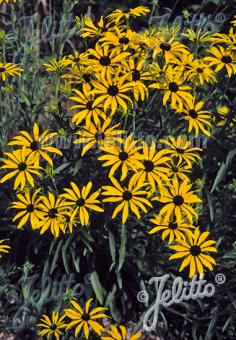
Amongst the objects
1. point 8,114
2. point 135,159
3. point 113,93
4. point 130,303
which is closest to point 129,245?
point 130,303

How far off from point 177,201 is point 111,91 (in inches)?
26.3

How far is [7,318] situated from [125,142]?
1312 millimetres

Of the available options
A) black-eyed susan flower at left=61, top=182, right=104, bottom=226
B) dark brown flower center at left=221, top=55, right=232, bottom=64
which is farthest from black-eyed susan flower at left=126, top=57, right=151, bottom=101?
black-eyed susan flower at left=61, top=182, right=104, bottom=226

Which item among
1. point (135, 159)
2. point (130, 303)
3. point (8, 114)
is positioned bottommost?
point (130, 303)

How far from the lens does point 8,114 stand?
371 centimetres

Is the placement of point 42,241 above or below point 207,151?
below

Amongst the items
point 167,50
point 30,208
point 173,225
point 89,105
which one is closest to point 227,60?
point 167,50

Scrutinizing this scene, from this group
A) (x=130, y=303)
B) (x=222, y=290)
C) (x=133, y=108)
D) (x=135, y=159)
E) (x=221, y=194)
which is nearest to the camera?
(x=135, y=159)

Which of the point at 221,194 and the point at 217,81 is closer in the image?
the point at 217,81

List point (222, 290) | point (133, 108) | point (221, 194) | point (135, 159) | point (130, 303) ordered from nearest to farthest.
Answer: point (135, 159) < point (133, 108) < point (222, 290) < point (130, 303) < point (221, 194)

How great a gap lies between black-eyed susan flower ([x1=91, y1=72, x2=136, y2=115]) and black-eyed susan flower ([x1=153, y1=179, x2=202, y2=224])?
18.6 inches

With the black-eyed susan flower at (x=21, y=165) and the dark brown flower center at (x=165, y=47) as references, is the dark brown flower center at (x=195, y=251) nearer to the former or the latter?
the black-eyed susan flower at (x=21, y=165)

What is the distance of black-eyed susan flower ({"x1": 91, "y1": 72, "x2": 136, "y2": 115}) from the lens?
263cm

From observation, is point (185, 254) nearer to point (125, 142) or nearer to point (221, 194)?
point (125, 142)
